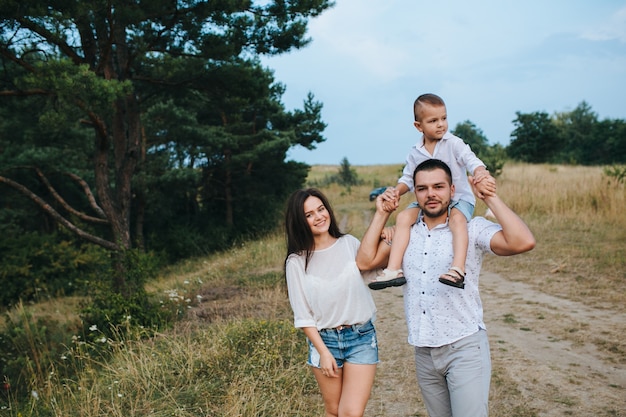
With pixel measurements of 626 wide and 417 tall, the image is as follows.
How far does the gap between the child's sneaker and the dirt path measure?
2228 millimetres

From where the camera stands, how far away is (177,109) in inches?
685

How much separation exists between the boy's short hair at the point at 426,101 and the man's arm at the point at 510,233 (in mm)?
1106

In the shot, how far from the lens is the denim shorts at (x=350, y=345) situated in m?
2.67

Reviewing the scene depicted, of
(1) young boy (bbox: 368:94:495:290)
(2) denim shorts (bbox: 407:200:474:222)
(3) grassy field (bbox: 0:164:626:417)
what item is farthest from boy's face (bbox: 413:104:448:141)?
(3) grassy field (bbox: 0:164:626:417)

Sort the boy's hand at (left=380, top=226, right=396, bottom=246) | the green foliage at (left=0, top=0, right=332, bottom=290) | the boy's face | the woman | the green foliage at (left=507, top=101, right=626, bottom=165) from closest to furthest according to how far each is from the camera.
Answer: the woman → the boy's hand at (left=380, top=226, right=396, bottom=246) → the boy's face → the green foliage at (left=0, top=0, right=332, bottom=290) → the green foliage at (left=507, top=101, right=626, bottom=165)

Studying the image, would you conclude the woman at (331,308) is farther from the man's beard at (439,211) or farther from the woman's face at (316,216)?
the man's beard at (439,211)

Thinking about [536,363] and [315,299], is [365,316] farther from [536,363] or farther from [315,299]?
[536,363]

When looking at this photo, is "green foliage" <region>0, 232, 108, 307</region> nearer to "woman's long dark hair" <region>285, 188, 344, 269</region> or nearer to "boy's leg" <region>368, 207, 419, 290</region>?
"woman's long dark hair" <region>285, 188, 344, 269</region>

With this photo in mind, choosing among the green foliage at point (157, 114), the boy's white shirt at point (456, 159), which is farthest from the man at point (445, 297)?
the green foliage at point (157, 114)

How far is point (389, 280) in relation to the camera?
254cm

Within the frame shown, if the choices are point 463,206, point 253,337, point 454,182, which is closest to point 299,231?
point 463,206

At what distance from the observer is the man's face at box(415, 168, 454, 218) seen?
2523mm

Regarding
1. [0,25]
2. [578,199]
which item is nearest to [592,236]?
[578,199]

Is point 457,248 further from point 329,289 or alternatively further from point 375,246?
point 329,289
